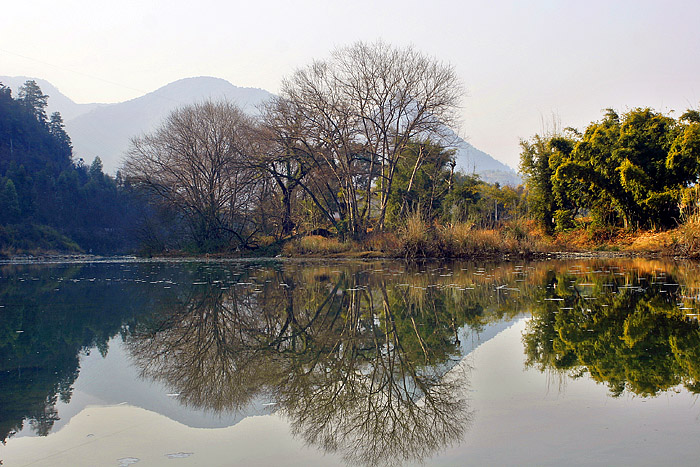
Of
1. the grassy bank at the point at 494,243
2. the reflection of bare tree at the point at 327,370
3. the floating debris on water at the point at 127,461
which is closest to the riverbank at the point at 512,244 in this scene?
the grassy bank at the point at 494,243

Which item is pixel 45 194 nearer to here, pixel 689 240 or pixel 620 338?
pixel 689 240

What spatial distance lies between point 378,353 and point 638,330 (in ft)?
9.25

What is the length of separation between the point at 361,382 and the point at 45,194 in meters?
62.6

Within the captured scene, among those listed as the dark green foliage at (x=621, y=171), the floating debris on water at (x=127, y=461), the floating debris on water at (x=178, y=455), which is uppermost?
the dark green foliage at (x=621, y=171)

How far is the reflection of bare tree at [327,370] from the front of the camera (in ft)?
11.8

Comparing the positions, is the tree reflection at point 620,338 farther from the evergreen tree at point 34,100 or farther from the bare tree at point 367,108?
the evergreen tree at point 34,100

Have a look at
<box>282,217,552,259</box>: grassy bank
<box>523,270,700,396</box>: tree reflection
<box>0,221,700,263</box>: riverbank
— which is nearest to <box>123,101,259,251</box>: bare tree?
<box>0,221,700,263</box>: riverbank

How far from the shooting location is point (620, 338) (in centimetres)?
579

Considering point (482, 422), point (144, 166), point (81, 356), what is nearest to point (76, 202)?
point (144, 166)

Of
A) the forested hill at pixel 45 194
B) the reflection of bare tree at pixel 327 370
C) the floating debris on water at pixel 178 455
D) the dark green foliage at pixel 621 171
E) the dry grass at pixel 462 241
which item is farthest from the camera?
the forested hill at pixel 45 194

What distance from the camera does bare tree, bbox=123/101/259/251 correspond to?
32.6 m

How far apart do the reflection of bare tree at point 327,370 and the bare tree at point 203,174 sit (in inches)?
942

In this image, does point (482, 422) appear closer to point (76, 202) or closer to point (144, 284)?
point (144, 284)

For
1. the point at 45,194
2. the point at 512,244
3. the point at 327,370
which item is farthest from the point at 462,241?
the point at 45,194
